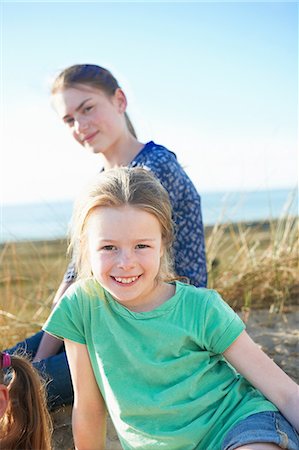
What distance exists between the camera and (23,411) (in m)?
1.65

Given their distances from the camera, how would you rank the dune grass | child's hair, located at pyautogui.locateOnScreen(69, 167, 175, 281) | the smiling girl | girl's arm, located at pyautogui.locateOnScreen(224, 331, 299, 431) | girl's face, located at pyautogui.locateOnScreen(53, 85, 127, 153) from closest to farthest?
1. girl's arm, located at pyautogui.locateOnScreen(224, 331, 299, 431)
2. child's hair, located at pyautogui.locateOnScreen(69, 167, 175, 281)
3. the smiling girl
4. girl's face, located at pyautogui.locateOnScreen(53, 85, 127, 153)
5. the dune grass

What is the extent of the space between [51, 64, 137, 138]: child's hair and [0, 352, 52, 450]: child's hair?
4.49 ft

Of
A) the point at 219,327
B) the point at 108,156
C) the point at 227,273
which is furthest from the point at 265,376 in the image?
the point at 227,273

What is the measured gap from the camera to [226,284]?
11.8ft

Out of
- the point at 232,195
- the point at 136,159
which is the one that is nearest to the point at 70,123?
the point at 136,159

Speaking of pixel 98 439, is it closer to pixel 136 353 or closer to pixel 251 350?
pixel 136 353

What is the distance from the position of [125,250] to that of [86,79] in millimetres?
1214

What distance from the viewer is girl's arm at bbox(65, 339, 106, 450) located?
5.84 feet

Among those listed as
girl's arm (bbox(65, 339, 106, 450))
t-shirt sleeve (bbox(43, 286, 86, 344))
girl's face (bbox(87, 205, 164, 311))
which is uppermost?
girl's face (bbox(87, 205, 164, 311))

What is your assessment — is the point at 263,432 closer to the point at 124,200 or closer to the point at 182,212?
the point at 124,200

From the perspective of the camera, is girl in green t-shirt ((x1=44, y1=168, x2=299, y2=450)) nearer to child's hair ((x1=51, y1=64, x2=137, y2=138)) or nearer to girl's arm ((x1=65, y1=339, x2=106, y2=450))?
girl's arm ((x1=65, y1=339, x2=106, y2=450))

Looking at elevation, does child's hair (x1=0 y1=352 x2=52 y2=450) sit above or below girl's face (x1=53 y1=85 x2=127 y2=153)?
below

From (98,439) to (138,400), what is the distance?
29 cm

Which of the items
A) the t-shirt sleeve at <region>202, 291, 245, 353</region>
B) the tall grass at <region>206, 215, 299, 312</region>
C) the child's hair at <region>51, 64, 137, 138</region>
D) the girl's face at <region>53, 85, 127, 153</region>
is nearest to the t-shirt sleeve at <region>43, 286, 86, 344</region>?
the t-shirt sleeve at <region>202, 291, 245, 353</region>
